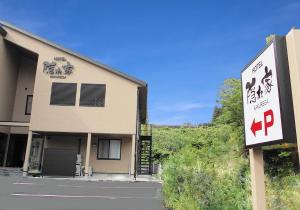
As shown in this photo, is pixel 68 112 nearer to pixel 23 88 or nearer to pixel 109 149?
pixel 109 149

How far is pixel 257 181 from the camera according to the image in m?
3.34

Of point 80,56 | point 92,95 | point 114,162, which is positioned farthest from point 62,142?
point 80,56

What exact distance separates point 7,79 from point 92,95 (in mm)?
6406

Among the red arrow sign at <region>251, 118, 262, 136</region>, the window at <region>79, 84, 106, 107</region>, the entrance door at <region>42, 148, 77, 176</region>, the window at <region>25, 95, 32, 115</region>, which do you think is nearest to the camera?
the red arrow sign at <region>251, 118, 262, 136</region>

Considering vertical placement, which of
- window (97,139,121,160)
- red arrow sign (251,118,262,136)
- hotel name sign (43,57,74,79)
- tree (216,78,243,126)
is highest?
hotel name sign (43,57,74,79)

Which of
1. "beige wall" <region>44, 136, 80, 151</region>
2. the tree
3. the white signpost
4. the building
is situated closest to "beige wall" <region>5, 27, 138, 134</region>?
the building

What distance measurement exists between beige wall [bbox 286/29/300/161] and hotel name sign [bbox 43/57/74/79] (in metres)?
19.4

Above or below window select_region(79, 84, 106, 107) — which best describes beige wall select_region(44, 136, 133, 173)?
below

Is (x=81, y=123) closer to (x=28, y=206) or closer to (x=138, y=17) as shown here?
(x=138, y=17)

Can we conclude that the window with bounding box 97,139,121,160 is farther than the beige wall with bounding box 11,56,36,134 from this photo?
No

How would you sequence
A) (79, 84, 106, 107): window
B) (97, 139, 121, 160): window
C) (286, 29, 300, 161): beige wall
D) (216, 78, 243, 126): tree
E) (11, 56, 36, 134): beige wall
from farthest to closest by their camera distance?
(11, 56, 36, 134): beige wall < (97, 139, 121, 160): window < (79, 84, 106, 107): window < (216, 78, 243, 126): tree < (286, 29, 300, 161): beige wall

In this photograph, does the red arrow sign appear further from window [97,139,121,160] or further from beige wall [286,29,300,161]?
window [97,139,121,160]

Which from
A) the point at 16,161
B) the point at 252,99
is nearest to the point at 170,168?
the point at 252,99

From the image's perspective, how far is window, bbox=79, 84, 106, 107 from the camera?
20516 mm
